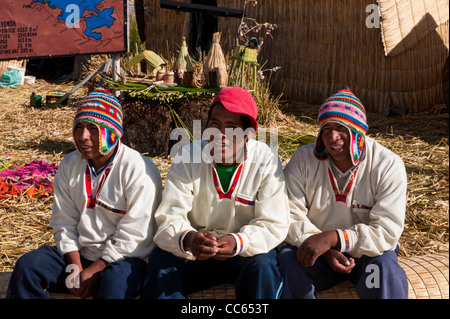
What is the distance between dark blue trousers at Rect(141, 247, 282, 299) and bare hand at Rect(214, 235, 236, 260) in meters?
0.13

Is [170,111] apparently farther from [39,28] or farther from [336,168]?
[336,168]

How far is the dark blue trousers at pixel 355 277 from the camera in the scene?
2734mm

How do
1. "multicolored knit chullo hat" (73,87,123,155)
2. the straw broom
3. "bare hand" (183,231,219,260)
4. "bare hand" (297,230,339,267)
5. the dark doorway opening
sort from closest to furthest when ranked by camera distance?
"bare hand" (183,231,219,260) < "bare hand" (297,230,339,267) < "multicolored knit chullo hat" (73,87,123,155) < the straw broom < the dark doorway opening

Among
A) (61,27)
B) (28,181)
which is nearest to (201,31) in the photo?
(61,27)

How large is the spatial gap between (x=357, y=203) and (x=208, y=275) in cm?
84

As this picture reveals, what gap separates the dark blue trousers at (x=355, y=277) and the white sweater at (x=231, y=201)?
14 cm

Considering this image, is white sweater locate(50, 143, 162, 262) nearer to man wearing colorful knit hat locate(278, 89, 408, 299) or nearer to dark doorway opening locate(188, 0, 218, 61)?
man wearing colorful knit hat locate(278, 89, 408, 299)

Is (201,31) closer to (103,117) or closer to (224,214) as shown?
(103,117)

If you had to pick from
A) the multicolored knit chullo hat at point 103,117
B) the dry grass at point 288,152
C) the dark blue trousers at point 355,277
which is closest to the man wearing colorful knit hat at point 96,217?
the multicolored knit chullo hat at point 103,117

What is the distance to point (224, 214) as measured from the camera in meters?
3.01

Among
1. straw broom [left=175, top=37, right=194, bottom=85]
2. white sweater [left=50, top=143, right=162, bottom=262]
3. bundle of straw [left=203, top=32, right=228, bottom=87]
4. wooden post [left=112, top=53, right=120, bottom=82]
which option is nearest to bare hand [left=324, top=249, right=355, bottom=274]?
white sweater [left=50, top=143, right=162, bottom=262]

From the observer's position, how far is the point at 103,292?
2.71m

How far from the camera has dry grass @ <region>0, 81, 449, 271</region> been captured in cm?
426

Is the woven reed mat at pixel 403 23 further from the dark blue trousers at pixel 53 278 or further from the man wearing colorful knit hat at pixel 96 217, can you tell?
the dark blue trousers at pixel 53 278
